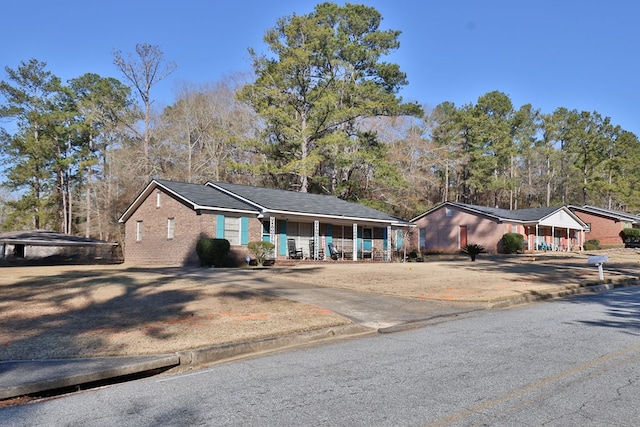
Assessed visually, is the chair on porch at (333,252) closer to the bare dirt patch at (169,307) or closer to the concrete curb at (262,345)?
the bare dirt patch at (169,307)

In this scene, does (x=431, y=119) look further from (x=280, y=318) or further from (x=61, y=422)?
(x=61, y=422)

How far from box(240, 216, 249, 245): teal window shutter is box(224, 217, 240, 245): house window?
155mm

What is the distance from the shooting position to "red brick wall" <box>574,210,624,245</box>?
164ft

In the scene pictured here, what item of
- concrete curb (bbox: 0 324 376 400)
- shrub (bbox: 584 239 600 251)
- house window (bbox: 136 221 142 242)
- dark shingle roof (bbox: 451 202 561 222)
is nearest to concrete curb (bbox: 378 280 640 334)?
concrete curb (bbox: 0 324 376 400)

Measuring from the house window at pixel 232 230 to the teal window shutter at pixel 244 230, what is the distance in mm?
155

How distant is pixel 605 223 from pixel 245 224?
138 ft

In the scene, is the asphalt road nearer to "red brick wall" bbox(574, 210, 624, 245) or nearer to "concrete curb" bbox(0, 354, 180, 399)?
"concrete curb" bbox(0, 354, 180, 399)

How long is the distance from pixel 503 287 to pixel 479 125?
44736 millimetres

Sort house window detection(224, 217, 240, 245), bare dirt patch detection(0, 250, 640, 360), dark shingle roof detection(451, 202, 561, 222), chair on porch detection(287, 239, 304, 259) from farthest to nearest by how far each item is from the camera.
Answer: dark shingle roof detection(451, 202, 561, 222) < chair on porch detection(287, 239, 304, 259) < house window detection(224, 217, 240, 245) < bare dirt patch detection(0, 250, 640, 360)

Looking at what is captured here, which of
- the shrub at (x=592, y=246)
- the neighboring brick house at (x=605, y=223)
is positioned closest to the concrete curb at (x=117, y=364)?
the shrub at (x=592, y=246)

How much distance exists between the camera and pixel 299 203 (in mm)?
29328

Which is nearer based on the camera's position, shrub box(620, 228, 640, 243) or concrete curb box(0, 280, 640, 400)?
concrete curb box(0, 280, 640, 400)

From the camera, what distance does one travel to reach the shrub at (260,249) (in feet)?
79.7

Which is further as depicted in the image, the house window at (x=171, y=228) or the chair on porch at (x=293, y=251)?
the chair on porch at (x=293, y=251)
